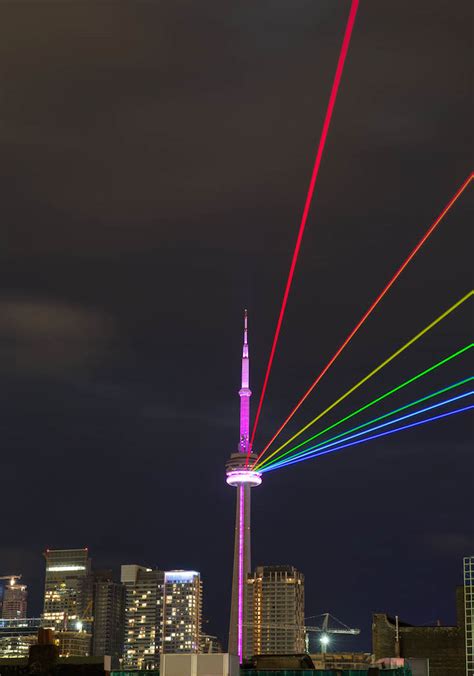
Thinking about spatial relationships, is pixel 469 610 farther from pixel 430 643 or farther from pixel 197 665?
pixel 197 665

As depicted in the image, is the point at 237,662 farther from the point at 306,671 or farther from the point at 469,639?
the point at 469,639

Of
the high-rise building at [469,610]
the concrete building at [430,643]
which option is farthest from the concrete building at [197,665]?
the concrete building at [430,643]

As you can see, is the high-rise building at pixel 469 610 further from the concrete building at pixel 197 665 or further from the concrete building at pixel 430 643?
Result: the concrete building at pixel 197 665

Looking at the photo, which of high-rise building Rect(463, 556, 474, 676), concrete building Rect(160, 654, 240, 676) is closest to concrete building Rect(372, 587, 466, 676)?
high-rise building Rect(463, 556, 474, 676)

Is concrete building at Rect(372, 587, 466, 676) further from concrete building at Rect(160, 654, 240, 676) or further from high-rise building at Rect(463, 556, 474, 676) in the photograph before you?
concrete building at Rect(160, 654, 240, 676)

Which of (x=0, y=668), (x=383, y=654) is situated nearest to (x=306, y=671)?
(x=0, y=668)

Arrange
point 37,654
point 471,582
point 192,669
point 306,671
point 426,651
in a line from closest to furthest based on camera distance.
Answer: point 192,669 → point 306,671 → point 37,654 → point 471,582 → point 426,651

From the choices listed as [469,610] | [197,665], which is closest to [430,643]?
[469,610]
